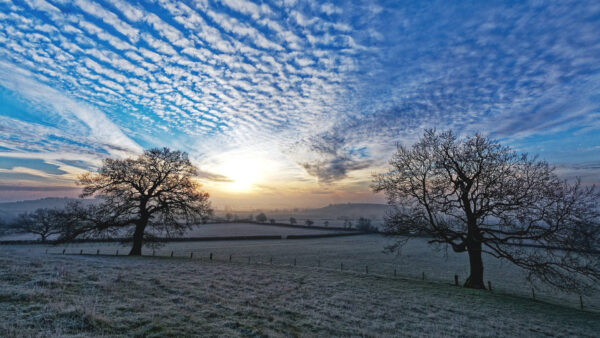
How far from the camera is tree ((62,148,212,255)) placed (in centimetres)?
2325

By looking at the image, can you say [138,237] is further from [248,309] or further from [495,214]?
[495,214]

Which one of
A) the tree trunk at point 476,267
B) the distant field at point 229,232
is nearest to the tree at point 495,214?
the tree trunk at point 476,267

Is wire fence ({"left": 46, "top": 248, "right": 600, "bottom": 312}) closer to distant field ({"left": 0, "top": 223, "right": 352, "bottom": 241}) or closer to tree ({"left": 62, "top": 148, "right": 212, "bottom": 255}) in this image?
tree ({"left": 62, "top": 148, "right": 212, "bottom": 255})

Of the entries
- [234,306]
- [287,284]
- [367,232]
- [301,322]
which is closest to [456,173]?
[287,284]

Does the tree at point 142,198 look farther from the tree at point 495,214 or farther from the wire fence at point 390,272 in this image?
the tree at point 495,214

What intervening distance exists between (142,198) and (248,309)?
74.2 feet

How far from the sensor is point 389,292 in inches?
587

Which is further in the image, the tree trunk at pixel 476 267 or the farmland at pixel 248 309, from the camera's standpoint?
the tree trunk at pixel 476 267

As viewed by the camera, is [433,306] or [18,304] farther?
[433,306]

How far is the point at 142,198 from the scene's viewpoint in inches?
989

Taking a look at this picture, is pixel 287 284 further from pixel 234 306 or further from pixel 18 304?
pixel 18 304

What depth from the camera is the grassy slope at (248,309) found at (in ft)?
19.8

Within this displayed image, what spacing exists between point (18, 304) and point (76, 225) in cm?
2154

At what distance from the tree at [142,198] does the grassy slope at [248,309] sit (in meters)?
12.7
